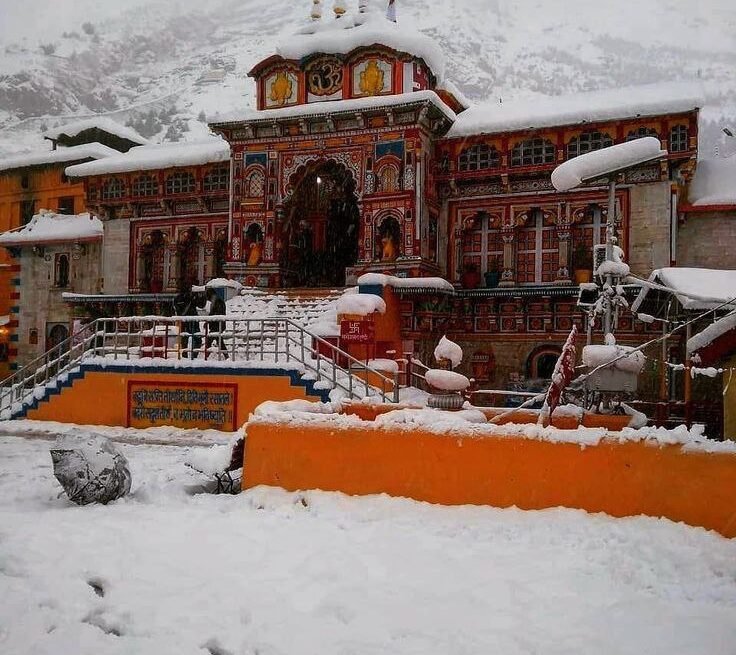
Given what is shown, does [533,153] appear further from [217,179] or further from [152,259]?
[152,259]

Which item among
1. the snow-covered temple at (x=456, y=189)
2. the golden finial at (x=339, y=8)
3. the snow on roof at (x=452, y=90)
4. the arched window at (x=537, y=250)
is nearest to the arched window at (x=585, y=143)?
the snow-covered temple at (x=456, y=189)

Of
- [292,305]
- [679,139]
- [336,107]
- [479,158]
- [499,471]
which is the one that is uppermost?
[336,107]

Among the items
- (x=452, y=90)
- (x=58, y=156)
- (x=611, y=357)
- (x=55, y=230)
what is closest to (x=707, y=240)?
(x=452, y=90)

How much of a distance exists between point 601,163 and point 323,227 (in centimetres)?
1594

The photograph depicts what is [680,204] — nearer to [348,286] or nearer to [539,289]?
[539,289]

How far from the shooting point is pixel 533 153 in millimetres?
20484

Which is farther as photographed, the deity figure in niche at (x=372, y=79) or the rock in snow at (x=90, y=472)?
the deity figure in niche at (x=372, y=79)

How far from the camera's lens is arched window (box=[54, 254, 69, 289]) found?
27203 millimetres

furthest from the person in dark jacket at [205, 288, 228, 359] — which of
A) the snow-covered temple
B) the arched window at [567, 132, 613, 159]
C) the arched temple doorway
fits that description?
the arched window at [567, 132, 613, 159]

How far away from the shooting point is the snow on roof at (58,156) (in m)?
32.8

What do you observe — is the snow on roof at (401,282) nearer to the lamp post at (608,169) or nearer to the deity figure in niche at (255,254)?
the deity figure in niche at (255,254)

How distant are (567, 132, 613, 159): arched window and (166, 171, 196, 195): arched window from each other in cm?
1216

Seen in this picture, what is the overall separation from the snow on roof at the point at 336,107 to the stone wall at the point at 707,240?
7.21 meters

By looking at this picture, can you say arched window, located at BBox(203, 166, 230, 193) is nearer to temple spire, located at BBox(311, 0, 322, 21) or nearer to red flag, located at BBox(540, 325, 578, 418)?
temple spire, located at BBox(311, 0, 322, 21)
